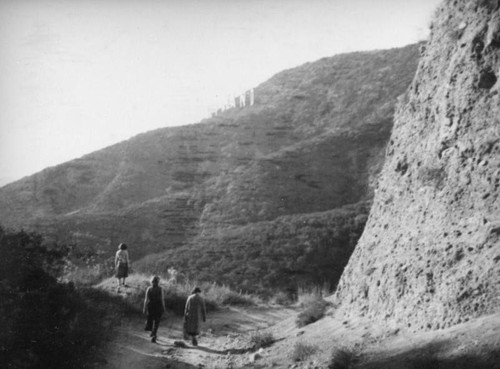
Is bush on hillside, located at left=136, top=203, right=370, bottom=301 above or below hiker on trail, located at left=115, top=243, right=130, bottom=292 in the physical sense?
below

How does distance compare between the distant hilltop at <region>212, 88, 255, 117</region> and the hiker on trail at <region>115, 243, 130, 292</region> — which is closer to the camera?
the hiker on trail at <region>115, 243, 130, 292</region>

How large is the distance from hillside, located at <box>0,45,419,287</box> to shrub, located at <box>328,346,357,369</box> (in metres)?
18.4

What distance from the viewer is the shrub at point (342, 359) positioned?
26.8 ft

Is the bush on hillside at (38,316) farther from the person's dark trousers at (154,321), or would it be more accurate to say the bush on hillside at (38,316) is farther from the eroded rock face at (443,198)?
the eroded rock face at (443,198)

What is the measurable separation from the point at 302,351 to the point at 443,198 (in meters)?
4.30

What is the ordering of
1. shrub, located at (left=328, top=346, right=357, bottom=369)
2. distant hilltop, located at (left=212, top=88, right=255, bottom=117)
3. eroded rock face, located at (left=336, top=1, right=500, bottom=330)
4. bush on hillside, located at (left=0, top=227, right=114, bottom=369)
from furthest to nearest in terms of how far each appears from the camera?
1. distant hilltop, located at (left=212, top=88, right=255, bottom=117)
2. shrub, located at (left=328, top=346, right=357, bottom=369)
3. eroded rock face, located at (left=336, top=1, right=500, bottom=330)
4. bush on hillside, located at (left=0, top=227, right=114, bottom=369)

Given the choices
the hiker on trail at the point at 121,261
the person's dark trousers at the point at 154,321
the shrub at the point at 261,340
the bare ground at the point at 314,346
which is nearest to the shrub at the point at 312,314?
the bare ground at the point at 314,346

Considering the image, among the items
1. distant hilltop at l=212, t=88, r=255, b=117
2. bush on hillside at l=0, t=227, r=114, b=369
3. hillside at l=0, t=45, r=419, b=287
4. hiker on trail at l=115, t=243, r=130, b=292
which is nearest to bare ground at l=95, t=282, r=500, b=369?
bush on hillside at l=0, t=227, r=114, b=369

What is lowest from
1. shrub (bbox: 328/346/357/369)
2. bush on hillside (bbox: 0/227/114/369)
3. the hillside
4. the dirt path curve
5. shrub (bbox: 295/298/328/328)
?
the dirt path curve

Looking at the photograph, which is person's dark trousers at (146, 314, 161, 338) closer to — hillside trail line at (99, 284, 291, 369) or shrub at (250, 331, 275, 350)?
hillside trail line at (99, 284, 291, 369)

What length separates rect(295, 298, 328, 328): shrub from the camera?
12.4 meters

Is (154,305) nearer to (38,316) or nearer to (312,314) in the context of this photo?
(38,316)

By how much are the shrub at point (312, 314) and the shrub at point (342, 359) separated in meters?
3.84

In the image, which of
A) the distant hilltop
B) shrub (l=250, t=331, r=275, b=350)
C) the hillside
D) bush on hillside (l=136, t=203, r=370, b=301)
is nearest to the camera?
shrub (l=250, t=331, r=275, b=350)
